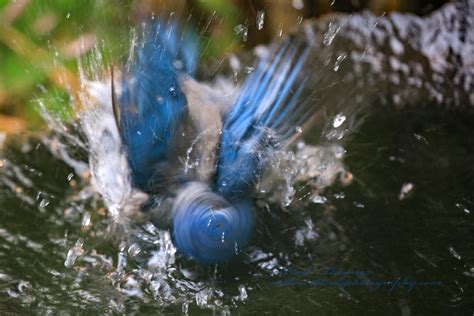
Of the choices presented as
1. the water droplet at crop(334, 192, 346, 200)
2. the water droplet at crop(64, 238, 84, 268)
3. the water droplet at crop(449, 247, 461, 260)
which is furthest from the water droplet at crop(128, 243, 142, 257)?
the water droplet at crop(449, 247, 461, 260)

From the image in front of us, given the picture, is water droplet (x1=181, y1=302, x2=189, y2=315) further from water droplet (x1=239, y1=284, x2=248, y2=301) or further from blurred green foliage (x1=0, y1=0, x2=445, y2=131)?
blurred green foliage (x1=0, y1=0, x2=445, y2=131)

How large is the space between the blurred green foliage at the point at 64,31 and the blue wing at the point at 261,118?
130 mm

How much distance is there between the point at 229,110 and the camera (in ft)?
6.15

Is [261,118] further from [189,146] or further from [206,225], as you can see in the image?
[206,225]

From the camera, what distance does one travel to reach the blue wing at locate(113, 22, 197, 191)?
5.72 feet

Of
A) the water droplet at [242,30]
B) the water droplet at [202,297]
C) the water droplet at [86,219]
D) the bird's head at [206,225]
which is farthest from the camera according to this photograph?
the water droplet at [242,30]

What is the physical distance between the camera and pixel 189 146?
1.77 metres

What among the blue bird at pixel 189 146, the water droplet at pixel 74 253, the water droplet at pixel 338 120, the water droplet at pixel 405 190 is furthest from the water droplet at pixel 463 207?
the water droplet at pixel 74 253

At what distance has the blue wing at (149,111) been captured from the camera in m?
1.74

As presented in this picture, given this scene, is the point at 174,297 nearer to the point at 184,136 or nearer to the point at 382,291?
the point at 184,136

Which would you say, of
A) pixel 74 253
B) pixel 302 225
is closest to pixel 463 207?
pixel 302 225

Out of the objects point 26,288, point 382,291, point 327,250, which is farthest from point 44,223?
point 382,291

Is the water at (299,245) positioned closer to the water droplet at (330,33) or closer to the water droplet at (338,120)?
the water droplet at (338,120)

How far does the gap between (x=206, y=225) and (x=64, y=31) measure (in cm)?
107
